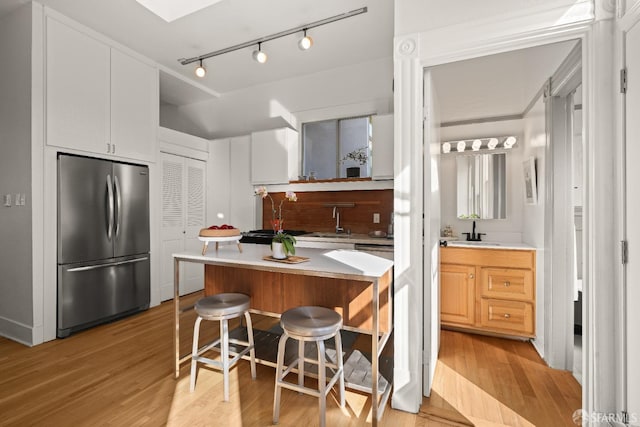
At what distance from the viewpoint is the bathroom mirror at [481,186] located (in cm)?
343

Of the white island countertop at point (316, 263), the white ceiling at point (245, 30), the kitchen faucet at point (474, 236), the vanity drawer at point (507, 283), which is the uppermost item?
the white ceiling at point (245, 30)

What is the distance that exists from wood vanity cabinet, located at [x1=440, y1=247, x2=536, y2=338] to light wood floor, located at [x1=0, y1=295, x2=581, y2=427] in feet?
0.73

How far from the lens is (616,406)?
4.96ft

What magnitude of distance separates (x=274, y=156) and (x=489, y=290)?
3.05 meters

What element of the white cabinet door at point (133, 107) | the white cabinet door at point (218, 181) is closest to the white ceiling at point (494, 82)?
the white cabinet door at point (218, 181)

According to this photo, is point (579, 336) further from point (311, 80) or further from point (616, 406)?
point (311, 80)

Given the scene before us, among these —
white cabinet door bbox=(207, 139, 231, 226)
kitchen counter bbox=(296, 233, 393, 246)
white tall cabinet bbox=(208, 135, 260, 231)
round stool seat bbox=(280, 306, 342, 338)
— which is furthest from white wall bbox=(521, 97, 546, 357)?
white cabinet door bbox=(207, 139, 231, 226)

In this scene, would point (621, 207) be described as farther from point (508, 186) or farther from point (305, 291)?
point (508, 186)

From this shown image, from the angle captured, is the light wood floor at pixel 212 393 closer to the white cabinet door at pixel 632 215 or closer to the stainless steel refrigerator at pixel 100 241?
the stainless steel refrigerator at pixel 100 241

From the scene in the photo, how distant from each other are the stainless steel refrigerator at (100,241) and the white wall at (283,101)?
168cm

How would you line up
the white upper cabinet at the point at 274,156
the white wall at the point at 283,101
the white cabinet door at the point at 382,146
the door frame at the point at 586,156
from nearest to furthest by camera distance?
the door frame at the point at 586,156 < the white cabinet door at the point at 382,146 < the white wall at the point at 283,101 < the white upper cabinet at the point at 274,156

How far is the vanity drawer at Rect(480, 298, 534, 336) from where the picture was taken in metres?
2.84

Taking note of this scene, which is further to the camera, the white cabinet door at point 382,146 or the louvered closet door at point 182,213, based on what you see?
the louvered closet door at point 182,213

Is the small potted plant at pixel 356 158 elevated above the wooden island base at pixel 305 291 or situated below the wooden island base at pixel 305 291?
above
